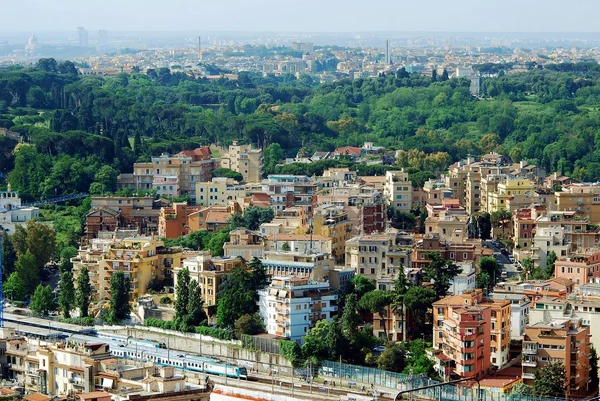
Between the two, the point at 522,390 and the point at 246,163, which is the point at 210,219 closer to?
the point at 246,163

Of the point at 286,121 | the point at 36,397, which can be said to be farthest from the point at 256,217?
the point at 286,121

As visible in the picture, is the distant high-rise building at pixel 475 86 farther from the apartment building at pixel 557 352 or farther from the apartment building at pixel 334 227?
the apartment building at pixel 557 352

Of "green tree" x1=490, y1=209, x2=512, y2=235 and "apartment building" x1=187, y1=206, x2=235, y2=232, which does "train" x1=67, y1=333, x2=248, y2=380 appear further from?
"green tree" x1=490, y1=209, x2=512, y2=235

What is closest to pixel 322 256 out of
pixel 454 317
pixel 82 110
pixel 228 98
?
pixel 454 317

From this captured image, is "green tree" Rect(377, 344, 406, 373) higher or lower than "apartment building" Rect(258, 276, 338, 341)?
lower

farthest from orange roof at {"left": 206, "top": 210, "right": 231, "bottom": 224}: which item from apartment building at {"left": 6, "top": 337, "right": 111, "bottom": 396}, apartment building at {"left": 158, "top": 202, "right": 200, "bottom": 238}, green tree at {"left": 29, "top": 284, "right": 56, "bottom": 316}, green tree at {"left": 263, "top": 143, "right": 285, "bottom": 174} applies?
apartment building at {"left": 6, "top": 337, "right": 111, "bottom": 396}

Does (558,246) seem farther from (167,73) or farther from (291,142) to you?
(167,73)
